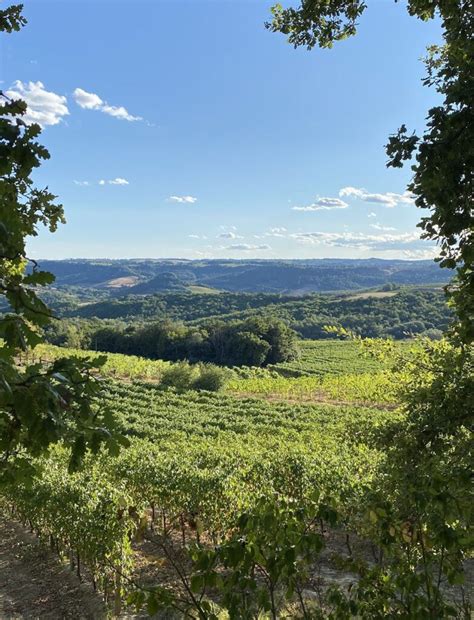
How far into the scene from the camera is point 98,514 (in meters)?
9.10

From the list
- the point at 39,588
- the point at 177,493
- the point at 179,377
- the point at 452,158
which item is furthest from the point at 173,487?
the point at 179,377

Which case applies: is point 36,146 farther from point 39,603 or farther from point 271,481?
point 271,481

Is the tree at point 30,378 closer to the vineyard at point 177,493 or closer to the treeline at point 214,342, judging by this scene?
the vineyard at point 177,493

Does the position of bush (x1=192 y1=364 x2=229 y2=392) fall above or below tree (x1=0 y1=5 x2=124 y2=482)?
below

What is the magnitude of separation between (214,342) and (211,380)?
114 feet

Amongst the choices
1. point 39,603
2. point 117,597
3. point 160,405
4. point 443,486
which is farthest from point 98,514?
point 160,405

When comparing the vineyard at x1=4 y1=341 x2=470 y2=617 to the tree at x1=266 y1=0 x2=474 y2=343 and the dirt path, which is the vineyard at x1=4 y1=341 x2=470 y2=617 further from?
the tree at x1=266 y1=0 x2=474 y2=343

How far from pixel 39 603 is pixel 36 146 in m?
10.3

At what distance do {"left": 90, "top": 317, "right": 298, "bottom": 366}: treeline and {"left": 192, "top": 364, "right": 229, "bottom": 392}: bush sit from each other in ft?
96.8

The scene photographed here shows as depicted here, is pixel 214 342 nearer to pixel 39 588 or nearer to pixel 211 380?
pixel 211 380

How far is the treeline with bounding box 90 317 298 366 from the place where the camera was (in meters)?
79.9

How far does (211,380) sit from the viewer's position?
49.2 metres

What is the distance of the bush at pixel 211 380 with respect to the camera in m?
48.8

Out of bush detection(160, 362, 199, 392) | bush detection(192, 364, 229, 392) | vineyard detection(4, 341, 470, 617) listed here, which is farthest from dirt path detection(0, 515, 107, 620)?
bush detection(192, 364, 229, 392)
